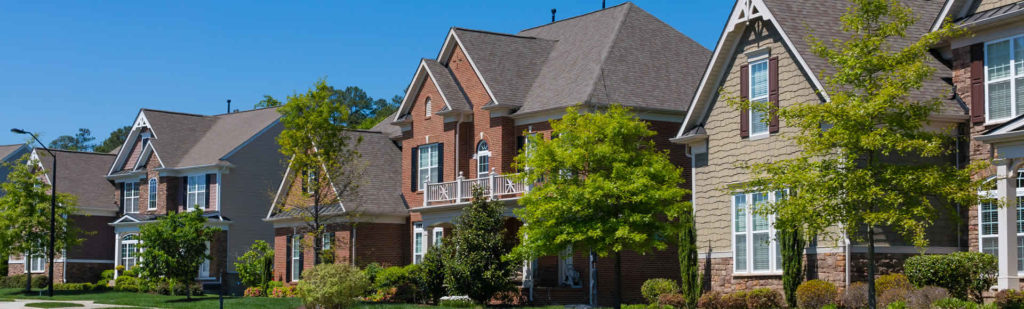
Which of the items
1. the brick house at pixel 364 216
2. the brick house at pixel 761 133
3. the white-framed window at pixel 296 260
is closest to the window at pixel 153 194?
the white-framed window at pixel 296 260

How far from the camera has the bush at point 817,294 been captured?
26.6 metres

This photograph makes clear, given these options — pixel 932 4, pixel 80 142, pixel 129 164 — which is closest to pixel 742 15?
pixel 932 4

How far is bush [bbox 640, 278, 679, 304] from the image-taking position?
32.6m

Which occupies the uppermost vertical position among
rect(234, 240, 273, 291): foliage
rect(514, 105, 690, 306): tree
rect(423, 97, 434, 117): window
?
rect(423, 97, 434, 117): window

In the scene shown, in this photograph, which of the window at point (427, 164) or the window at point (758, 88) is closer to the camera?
the window at point (758, 88)

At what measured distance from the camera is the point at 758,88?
3039 centimetres

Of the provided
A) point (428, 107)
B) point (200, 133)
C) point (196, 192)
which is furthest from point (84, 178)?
point (428, 107)

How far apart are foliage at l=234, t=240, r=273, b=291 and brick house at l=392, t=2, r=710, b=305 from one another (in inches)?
A: 354

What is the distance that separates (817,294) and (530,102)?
1600cm

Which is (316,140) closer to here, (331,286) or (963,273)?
(331,286)

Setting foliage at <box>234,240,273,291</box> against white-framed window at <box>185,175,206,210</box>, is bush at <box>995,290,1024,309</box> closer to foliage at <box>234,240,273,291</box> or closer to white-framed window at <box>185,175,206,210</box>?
foliage at <box>234,240,273,291</box>

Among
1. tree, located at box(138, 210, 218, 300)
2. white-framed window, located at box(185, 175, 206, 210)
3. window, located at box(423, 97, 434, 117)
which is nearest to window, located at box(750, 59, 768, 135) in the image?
window, located at box(423, 97, 434, 117)

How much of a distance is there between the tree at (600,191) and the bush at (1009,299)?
9.00 meters

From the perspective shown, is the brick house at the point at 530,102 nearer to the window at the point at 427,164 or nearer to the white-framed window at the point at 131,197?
the window at the point at 427,164
